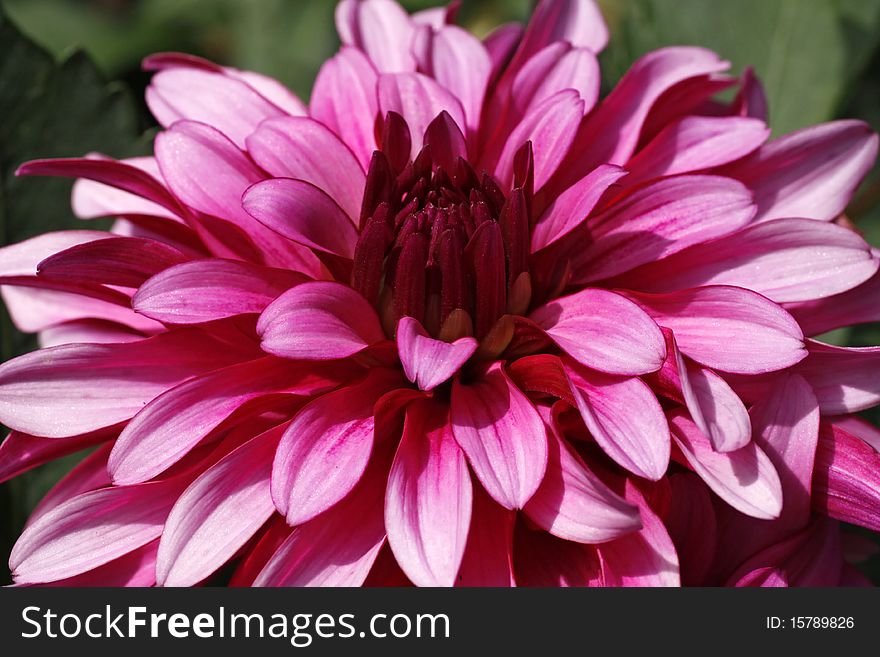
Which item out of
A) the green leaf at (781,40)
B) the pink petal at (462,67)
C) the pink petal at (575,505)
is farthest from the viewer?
the green leaf at (781,40)

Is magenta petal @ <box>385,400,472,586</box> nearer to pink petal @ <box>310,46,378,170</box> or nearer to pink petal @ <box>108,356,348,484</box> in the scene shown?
pink petal @ <box>108,356,348,484</box>

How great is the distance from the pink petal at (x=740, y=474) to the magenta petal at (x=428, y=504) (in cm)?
18

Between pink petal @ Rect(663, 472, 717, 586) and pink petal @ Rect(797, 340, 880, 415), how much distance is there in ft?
0.45

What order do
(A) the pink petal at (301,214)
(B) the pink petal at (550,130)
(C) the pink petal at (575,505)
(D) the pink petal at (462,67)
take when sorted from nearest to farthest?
(C) the pink petal at (575,505), (A) the pink petal at (301,214), (B) the pink petal at (550,130), (D) the pink petal at (462,67)

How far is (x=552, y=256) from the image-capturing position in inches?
37.0

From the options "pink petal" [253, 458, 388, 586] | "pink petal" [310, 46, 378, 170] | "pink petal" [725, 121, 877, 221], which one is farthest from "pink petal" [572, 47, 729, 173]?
"pink petal" [253, 458, 388, 586]

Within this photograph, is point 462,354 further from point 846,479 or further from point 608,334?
point 846,479

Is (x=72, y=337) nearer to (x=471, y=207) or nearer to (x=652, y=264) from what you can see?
(x=471, y=207)

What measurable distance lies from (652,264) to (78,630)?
60 centimetres

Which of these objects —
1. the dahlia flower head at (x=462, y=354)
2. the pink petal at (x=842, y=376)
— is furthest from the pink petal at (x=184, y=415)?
the pink petal at (x=842, y=376)

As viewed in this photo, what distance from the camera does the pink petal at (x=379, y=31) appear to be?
113 cm

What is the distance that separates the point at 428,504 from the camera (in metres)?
0.76

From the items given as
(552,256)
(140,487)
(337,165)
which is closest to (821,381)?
(552,256)

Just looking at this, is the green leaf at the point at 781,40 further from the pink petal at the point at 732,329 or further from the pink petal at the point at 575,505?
the pink petal at the point at 575,505
